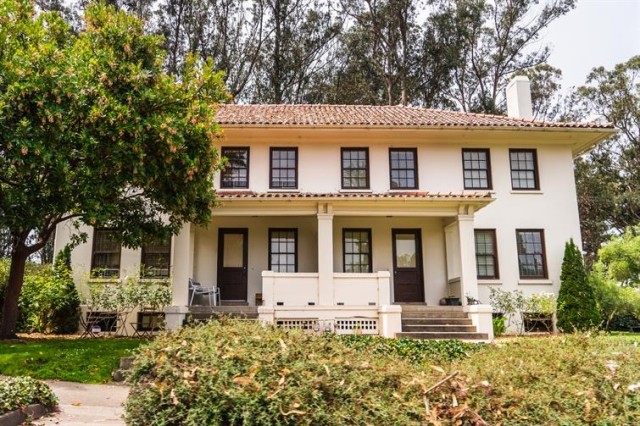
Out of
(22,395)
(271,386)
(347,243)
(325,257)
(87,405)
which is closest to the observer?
(271,386)

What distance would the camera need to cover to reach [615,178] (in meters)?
36.0

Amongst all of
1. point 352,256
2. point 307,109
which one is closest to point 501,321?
point 352,256

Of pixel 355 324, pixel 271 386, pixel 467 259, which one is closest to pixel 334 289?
pixel 355 324

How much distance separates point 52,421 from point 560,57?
3707cm

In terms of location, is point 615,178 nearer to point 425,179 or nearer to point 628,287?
point 628,287

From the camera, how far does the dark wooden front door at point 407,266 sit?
55.8ft

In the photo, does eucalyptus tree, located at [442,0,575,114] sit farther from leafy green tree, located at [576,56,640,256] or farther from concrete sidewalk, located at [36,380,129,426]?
concrete sidewalk, located at [36,380,129,426]

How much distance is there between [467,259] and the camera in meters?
14.9

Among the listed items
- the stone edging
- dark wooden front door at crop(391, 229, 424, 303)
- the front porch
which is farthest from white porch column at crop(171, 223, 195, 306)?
Result: the stone edging

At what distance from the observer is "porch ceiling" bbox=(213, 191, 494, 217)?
14953 mm

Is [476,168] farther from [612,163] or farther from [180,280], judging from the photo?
[612,163]

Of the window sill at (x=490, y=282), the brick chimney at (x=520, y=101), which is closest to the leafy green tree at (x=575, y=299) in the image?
the window sill at (x=490, y=282)

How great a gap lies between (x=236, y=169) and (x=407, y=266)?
686cm

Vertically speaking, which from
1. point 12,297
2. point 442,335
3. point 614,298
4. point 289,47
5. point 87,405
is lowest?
point 87,405
